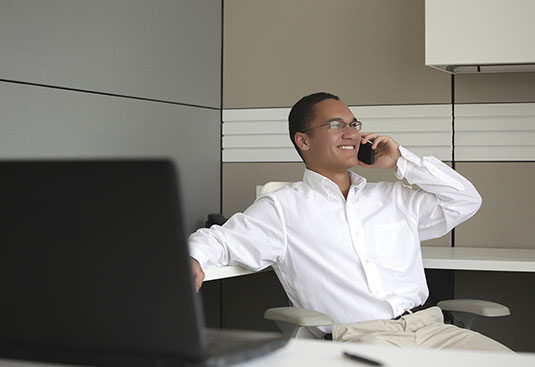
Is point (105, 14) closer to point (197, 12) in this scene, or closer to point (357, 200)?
point (197, 12)

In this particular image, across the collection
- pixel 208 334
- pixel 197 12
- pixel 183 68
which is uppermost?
pixel 197 12

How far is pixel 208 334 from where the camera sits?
108 centimetres

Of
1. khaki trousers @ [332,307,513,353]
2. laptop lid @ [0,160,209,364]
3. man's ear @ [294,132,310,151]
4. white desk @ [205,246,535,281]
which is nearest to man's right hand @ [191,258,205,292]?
white desk @ [205,246,535,281]

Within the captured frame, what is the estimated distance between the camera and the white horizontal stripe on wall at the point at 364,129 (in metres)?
3.37

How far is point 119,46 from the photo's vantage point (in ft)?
9.52

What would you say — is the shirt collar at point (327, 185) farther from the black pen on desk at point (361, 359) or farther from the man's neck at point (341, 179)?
the black pen on desk at point (361, 359)

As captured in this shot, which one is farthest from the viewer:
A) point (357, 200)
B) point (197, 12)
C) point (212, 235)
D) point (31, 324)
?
point (197, 12)

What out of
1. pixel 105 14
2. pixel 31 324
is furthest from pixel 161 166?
pixel 105 14

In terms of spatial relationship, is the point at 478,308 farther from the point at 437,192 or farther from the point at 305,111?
the point at 305,111

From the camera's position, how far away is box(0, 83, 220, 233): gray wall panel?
244 cm

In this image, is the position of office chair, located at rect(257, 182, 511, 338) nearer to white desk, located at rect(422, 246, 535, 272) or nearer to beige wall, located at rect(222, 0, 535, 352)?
white desk, located at rect(422, 246, 535, 272)

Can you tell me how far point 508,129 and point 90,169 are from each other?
276 centimetres

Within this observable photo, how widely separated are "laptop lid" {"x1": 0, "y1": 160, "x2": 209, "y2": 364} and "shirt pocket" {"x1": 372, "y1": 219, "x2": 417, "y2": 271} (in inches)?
60.8

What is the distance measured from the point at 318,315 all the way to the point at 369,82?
169 cm
